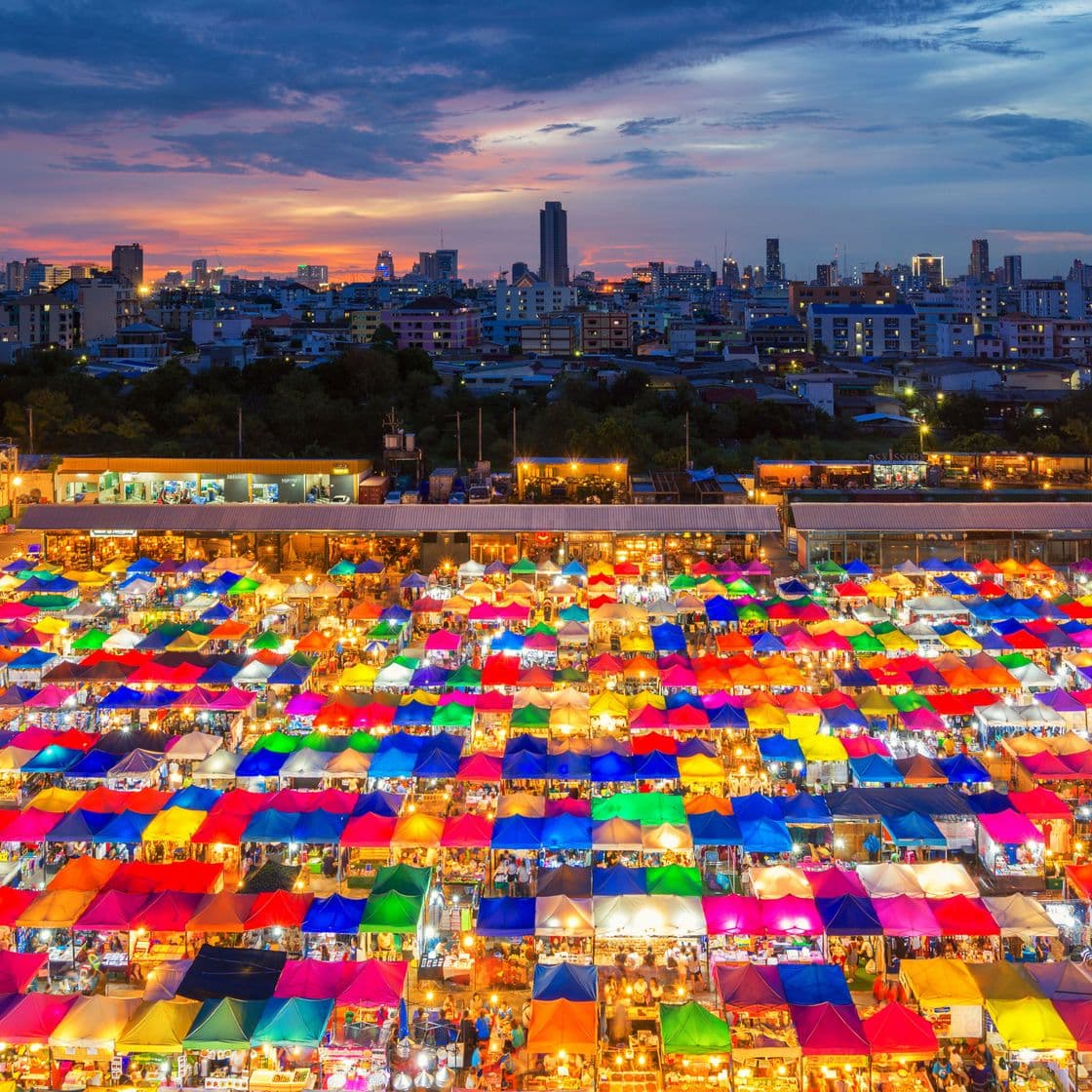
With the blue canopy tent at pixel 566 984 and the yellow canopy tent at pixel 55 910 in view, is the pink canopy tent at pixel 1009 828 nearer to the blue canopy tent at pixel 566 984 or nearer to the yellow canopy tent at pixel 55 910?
the blue canopy tent at pixel 566 984

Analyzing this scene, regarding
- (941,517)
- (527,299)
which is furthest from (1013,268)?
(941,517)

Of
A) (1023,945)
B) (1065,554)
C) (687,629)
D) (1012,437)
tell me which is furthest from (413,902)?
(1012,437)

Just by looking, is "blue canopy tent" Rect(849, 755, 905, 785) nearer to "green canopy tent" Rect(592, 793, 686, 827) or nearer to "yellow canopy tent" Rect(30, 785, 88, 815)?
"green canopy tent" Rect(592, 793, 686, 827)

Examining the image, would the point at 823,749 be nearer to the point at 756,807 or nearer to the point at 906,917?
the point at 756,807

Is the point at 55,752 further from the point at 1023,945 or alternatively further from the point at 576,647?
the point at 1023,945

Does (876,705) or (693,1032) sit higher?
(876,705)

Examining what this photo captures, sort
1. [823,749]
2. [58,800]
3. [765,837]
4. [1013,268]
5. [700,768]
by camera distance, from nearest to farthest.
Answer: [765,837]
[58,800]
[700,768]
[823,749]
[1013,268]

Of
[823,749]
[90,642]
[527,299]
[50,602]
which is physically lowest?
[823,749]
